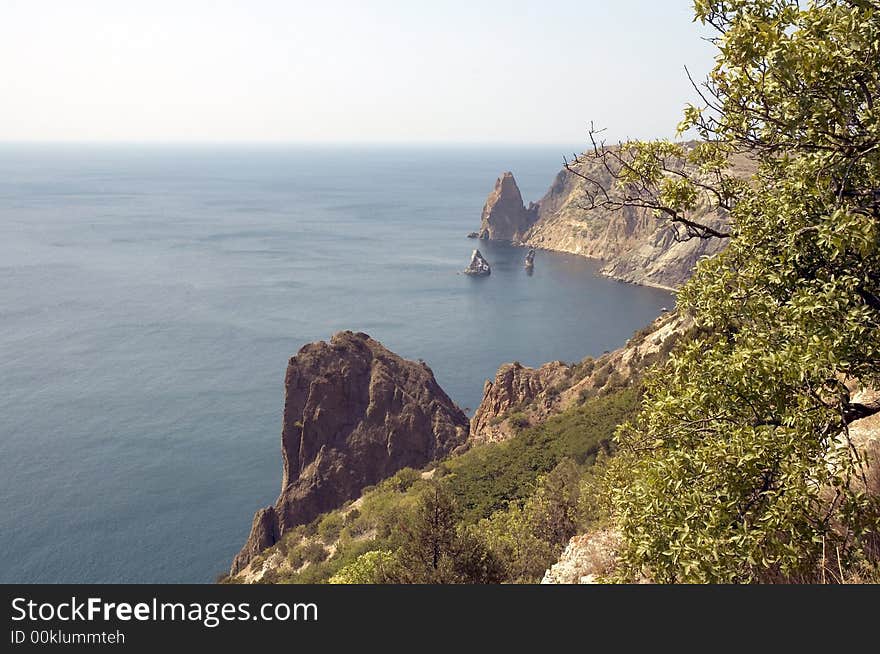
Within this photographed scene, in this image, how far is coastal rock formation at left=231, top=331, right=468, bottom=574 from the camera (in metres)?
78.1

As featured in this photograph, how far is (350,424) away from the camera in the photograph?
80938 mm

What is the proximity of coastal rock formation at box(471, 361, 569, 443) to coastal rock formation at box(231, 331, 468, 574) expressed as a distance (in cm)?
426

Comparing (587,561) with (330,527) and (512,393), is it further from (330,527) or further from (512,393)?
(512,393)

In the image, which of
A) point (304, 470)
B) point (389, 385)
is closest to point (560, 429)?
point (389, 385)

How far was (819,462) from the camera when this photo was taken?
9.54 metres

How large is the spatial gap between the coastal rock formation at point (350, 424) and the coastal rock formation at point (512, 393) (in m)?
4.26

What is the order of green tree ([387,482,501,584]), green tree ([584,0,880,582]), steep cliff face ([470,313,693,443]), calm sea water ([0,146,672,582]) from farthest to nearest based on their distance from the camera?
calm sea water ([0,146,672,582]) → steep cliff face ([470,313,693,443]) → green tree ([387,482,501,584]) → green tree ([584,0,880,582])

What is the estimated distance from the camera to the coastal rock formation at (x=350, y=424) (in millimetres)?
78125

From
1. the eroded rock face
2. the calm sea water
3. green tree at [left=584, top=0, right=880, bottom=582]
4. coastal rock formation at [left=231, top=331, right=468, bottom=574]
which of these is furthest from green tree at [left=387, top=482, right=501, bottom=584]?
the calm sea water

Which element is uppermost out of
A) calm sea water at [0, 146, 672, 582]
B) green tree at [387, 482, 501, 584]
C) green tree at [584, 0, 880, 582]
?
green tree at [584, 0, 880, 582]

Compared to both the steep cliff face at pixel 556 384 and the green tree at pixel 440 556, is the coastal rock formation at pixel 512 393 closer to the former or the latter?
the steep cliff face at pixel 556 384

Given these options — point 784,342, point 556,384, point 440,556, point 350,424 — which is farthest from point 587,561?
point 350,424

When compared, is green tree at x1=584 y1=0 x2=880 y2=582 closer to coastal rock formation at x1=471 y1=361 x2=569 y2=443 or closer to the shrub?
the shrub
